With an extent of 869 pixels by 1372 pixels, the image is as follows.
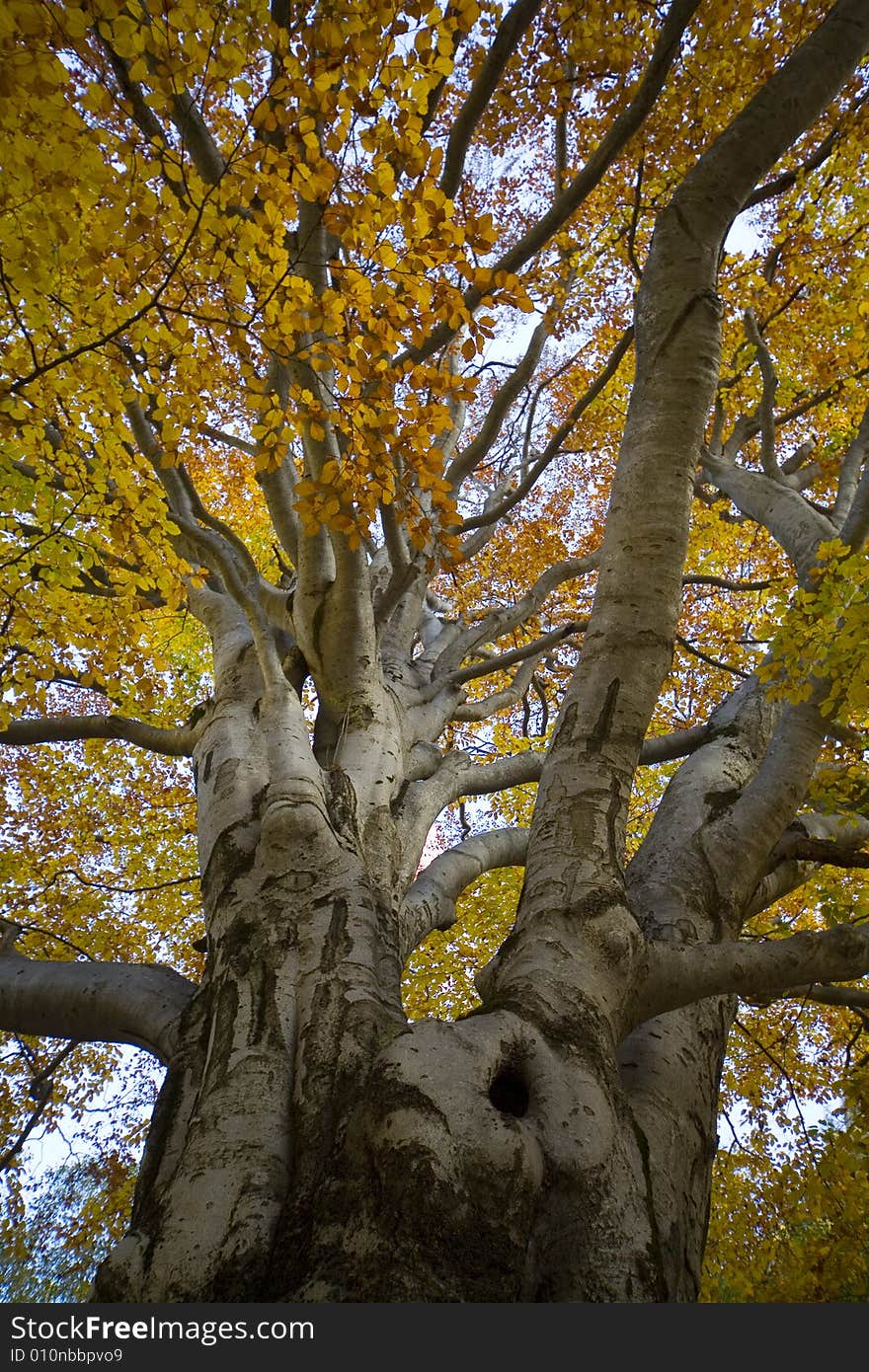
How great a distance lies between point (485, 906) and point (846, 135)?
27.6 ft

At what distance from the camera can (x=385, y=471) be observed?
3.74 metres

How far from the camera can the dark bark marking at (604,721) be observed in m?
2.72

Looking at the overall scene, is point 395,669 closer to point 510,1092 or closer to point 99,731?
point 99,731

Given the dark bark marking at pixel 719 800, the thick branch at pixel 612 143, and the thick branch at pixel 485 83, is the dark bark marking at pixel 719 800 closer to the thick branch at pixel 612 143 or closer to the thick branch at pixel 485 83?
the thick branch at pixel 612 143

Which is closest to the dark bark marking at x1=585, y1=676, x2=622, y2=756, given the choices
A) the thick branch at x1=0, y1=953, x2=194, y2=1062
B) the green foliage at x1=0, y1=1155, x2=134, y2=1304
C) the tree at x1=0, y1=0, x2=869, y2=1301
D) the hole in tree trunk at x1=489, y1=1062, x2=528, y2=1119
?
the tree at x1=0, y1=0, x2=869, y2=1301

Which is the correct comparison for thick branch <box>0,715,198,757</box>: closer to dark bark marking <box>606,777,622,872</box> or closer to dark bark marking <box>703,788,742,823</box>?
dark bark marking <box>606,777,622,872</box>

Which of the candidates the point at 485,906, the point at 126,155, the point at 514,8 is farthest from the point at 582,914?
the point at 485,906

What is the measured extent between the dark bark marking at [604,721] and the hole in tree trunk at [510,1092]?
113 centimetres

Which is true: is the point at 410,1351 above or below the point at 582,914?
below

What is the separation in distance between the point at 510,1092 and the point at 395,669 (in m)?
3.65

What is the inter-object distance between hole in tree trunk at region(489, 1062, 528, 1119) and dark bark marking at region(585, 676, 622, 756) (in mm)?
1126

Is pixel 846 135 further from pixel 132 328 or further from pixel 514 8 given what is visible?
pixel 132 328

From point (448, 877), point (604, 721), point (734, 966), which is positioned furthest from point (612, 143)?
point (448, 877)

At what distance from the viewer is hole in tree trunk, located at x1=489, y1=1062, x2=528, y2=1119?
1964 mm
